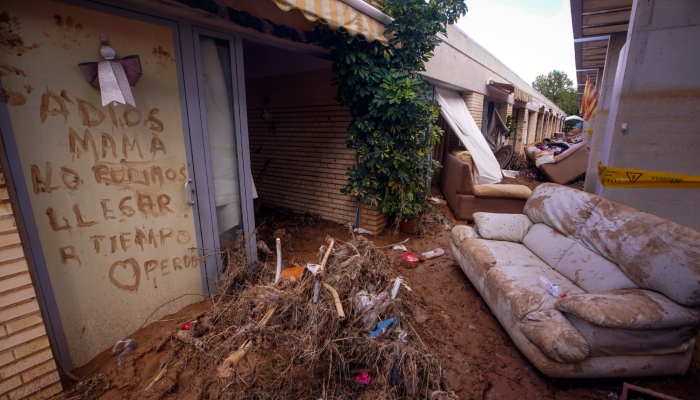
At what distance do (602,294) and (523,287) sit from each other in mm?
539

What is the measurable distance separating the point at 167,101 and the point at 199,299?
6.10 feet

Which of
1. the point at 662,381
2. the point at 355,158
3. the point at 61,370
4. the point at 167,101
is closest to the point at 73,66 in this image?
the point at 167,101

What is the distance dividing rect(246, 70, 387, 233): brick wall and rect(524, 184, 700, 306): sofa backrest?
243cm

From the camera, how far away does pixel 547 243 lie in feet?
11.5

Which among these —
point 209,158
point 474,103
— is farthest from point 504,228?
point 474,103

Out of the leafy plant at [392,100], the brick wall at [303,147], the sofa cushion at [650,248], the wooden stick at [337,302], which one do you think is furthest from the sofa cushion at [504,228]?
the wooden stick at [337,302]

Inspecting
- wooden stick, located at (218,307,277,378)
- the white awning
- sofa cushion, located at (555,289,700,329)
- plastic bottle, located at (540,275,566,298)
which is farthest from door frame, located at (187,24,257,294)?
sofa cushion, located at (555,289,700,329)

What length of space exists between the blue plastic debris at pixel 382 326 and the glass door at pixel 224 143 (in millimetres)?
1692

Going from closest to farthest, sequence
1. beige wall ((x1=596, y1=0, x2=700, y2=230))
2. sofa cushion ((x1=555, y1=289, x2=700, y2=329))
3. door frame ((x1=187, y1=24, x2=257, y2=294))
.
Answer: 1. sofa cushion ((x1=555, y1=289, x2=700, y2=329))
2. door frame ((x1=187, y1=24, x2=257, y2=294))
3. beige wall ((x1=596, y1=0, x2=700, y2=230))

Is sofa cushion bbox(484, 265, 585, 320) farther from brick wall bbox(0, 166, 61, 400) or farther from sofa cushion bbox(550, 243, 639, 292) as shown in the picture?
brick wall bbox(0, 166, 61, 400)

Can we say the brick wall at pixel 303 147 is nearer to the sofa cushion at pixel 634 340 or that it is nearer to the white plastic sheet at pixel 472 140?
the white plastic sheet at pixel 472 140

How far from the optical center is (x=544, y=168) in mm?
8758

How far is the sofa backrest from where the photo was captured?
87.4 inches

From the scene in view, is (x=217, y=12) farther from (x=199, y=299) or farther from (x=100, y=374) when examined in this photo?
(x=100, y=374)
